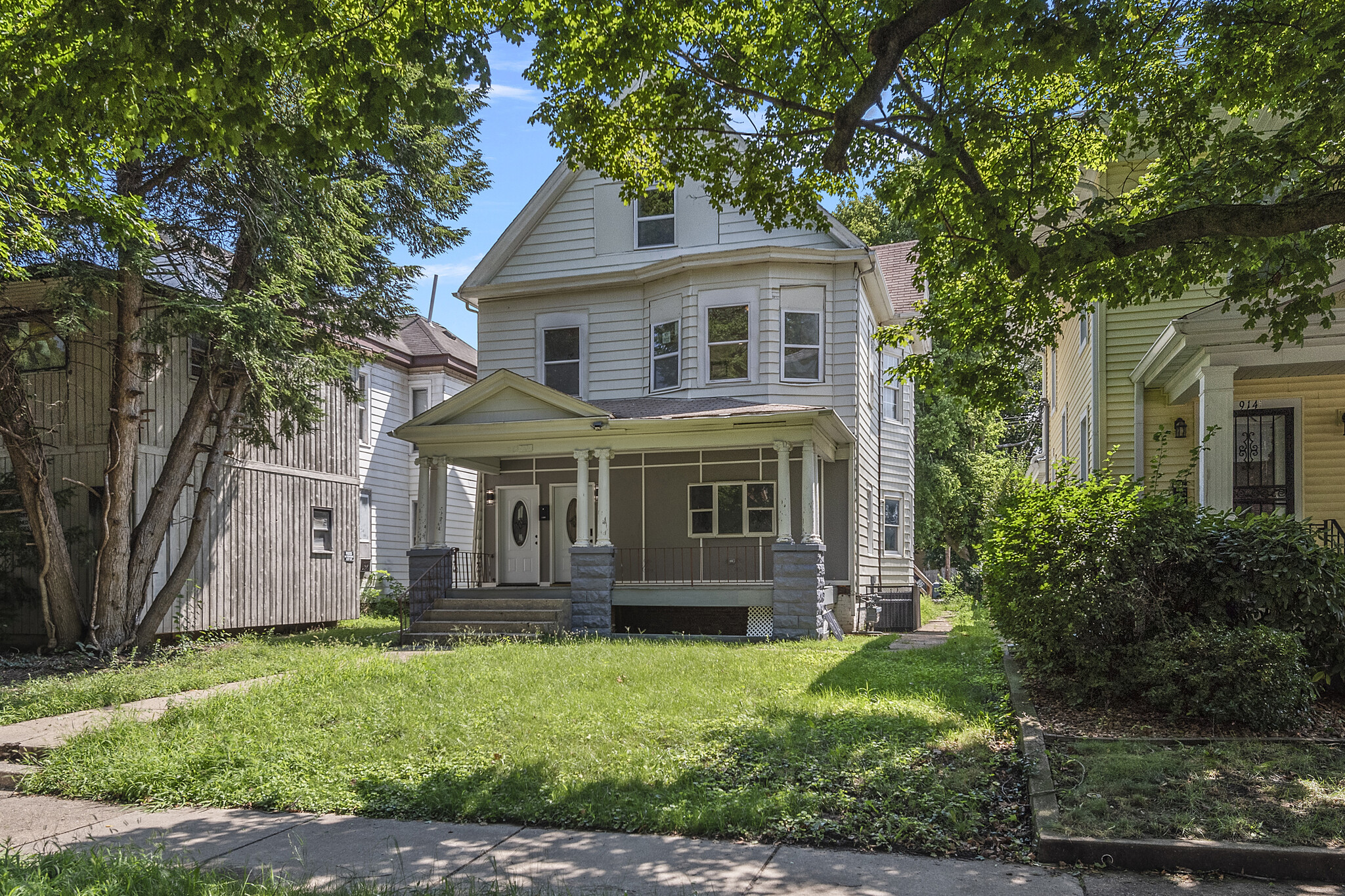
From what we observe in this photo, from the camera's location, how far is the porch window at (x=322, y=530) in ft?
62.3

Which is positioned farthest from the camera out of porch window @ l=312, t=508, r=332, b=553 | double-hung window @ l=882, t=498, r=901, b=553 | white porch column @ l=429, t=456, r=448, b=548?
double-hung window @ l=882, t=498, r=901, b=553

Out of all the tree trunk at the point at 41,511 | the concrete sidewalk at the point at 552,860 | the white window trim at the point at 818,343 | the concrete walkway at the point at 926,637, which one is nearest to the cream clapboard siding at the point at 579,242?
the white window trim at the point at 818,343

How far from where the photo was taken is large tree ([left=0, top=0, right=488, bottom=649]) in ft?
21.0

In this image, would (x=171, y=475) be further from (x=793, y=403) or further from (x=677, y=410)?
(x=793, y=403)

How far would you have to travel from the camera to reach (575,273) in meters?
18.3

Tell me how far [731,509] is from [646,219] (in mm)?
5870

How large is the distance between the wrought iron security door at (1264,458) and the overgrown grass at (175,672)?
1191 centimetres

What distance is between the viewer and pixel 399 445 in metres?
23.8

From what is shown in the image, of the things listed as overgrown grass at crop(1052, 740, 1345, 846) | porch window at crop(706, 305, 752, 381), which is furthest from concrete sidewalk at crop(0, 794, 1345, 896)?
porch window at crop(706, 305, 752, 381)

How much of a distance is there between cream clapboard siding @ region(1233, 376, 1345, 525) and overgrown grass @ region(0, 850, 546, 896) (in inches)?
460

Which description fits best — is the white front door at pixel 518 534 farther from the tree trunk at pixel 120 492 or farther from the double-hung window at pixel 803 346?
the tree trunk at pixel 120 492

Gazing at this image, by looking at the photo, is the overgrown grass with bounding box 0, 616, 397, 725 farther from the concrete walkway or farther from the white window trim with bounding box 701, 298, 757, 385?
the concrete walkway

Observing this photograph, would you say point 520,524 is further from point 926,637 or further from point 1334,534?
point 1334,534

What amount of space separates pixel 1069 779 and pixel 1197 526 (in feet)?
10.8
